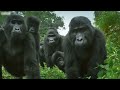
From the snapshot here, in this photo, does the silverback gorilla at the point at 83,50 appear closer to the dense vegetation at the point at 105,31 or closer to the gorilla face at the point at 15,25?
the dense vegetation at the point at 105,31

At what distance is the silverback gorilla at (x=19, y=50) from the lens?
4910 mm

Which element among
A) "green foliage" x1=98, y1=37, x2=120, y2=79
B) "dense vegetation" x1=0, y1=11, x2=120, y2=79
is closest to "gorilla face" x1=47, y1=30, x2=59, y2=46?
"dense vegetation" x1=0, y1=11, x2=120, y2=79

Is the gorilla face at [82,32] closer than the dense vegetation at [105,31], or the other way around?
the gorilla face at [82,32]

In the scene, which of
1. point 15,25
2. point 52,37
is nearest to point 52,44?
point 52,37

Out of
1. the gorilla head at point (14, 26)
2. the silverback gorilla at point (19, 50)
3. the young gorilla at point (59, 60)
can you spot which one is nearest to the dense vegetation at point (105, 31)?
the young gorilla at point (59, 60)

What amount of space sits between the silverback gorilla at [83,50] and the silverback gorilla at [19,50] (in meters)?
0.53

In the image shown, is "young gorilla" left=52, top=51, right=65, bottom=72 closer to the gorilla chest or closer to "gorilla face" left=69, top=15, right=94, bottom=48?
the gorilla chest

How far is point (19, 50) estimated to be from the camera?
5.20 metres

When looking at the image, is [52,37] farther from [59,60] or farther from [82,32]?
[82,32]

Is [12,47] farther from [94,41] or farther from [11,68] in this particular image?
[94,41]

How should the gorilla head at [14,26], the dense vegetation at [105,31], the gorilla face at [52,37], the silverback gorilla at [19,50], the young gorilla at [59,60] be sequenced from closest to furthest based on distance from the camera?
the silverback gorilla at [19,50] < the gorilla head at [14,26] < the dense vegetation at [105,31] < the young gorilla at [59,60] < the gorilla face at [52,37]

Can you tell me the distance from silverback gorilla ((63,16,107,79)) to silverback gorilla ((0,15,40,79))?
53 centimetres

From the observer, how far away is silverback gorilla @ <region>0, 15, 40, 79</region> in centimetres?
491
